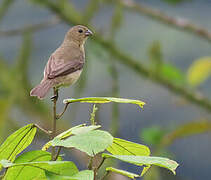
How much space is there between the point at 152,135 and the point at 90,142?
3.76m

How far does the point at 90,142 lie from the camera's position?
801 millimetres

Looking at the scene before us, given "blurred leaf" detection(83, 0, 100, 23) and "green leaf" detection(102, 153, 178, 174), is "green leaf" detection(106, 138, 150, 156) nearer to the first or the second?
"green leaf" detection(102, 153, 178, 174)

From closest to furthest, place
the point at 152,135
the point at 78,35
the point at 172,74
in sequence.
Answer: the point at 78,35
the point at 172,74
the point at 152,135

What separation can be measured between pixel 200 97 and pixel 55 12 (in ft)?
3.75

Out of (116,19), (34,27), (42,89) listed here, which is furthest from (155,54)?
(42,89)

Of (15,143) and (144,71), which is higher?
(15,143)

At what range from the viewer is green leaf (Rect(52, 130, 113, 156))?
79 cm

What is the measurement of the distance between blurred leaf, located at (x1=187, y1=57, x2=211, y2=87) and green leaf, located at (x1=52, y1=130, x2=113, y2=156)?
2.95 m

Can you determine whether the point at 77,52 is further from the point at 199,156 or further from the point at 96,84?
the point at 96,84

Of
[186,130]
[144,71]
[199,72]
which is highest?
[199,72]

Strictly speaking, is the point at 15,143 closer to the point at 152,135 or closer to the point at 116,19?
the point at 116,19

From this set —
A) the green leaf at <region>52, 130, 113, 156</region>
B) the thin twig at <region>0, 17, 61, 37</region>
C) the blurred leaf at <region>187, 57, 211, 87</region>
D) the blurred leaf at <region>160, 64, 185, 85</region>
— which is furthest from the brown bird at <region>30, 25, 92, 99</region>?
the blurred leaf at <region>160, 64, 185, 85</region>

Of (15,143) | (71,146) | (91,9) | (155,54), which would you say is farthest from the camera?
(155,54)

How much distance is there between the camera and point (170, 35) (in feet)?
21.5
